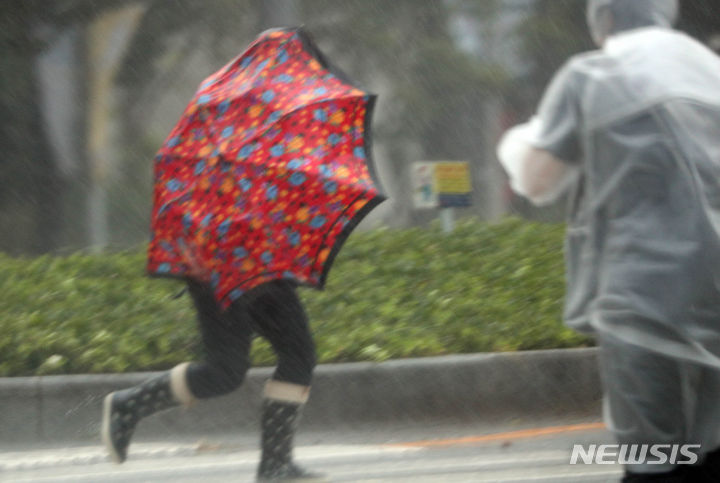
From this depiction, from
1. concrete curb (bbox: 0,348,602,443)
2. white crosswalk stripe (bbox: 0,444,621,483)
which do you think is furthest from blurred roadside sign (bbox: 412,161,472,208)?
white crosswalk stripe (bbox: 0,444,621,483)

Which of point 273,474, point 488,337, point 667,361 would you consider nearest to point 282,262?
point 273,474

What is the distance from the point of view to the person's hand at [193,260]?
14.3 ft

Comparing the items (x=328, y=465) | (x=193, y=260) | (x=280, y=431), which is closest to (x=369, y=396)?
(x=328, y=465)

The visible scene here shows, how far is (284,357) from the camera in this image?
4418 mm

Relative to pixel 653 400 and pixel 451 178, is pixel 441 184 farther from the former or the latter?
pixel 653 400

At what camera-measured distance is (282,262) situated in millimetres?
4340

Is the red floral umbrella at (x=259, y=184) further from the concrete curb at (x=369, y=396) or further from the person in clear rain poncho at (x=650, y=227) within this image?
the concrete curb at (x=369, y=396)

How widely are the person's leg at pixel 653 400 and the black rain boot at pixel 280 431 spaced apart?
1.69 m

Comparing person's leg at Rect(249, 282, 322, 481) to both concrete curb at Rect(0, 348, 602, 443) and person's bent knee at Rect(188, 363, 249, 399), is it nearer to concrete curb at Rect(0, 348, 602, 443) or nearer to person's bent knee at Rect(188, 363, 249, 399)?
person's bent knee at Rect(188, 363, 249, 399)

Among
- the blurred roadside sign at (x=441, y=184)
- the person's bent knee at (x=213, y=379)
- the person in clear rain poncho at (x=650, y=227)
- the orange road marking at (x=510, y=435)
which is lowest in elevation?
the orange road marking at (x=510, y=435)

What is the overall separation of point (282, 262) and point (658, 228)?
170cm

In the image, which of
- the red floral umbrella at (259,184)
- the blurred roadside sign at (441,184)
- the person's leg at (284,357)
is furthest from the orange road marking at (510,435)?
the blurred roadside sign at (441,184)

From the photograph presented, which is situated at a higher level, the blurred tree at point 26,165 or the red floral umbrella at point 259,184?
the red floral umbrella at point 259,184

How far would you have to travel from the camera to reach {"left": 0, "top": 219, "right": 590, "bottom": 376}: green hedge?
6.44 meters
